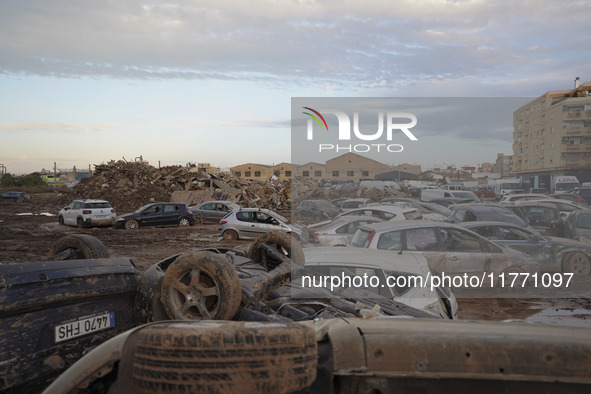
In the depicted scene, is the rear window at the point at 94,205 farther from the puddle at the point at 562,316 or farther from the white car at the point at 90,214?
the puddle at the point at 562,316

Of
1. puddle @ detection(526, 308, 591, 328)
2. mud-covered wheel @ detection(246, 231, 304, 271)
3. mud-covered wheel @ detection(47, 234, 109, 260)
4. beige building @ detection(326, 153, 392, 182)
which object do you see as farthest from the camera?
beige building @ detection(326, 153, 392, 182)

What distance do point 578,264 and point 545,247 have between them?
0.81 meters

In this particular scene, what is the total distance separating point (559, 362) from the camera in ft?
5.20

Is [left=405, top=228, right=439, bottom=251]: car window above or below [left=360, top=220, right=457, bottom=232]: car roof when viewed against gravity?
below

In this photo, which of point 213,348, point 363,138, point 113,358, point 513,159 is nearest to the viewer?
point 213,348

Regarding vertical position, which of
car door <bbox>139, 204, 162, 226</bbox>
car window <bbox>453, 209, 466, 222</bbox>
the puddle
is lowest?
the puddle

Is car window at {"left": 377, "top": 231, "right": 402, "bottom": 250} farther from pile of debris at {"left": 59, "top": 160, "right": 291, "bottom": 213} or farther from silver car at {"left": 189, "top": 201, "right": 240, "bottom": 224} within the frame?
pile of debris at {"left": 59, "top": 160, "right": 291, "bottom": 213}

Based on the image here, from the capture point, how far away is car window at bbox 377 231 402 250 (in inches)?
316

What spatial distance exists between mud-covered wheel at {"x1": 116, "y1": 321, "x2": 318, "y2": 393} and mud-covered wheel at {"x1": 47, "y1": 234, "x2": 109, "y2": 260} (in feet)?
9.92

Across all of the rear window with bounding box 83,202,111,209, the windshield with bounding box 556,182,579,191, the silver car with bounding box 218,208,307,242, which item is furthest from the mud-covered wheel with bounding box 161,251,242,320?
the rear window with bounding box 83,202,111,209

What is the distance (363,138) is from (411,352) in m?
6.95

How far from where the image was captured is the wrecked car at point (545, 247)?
9.45m

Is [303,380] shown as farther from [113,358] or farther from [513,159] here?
[513,159]

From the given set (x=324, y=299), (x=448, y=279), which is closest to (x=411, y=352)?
(x=324, y=299)
